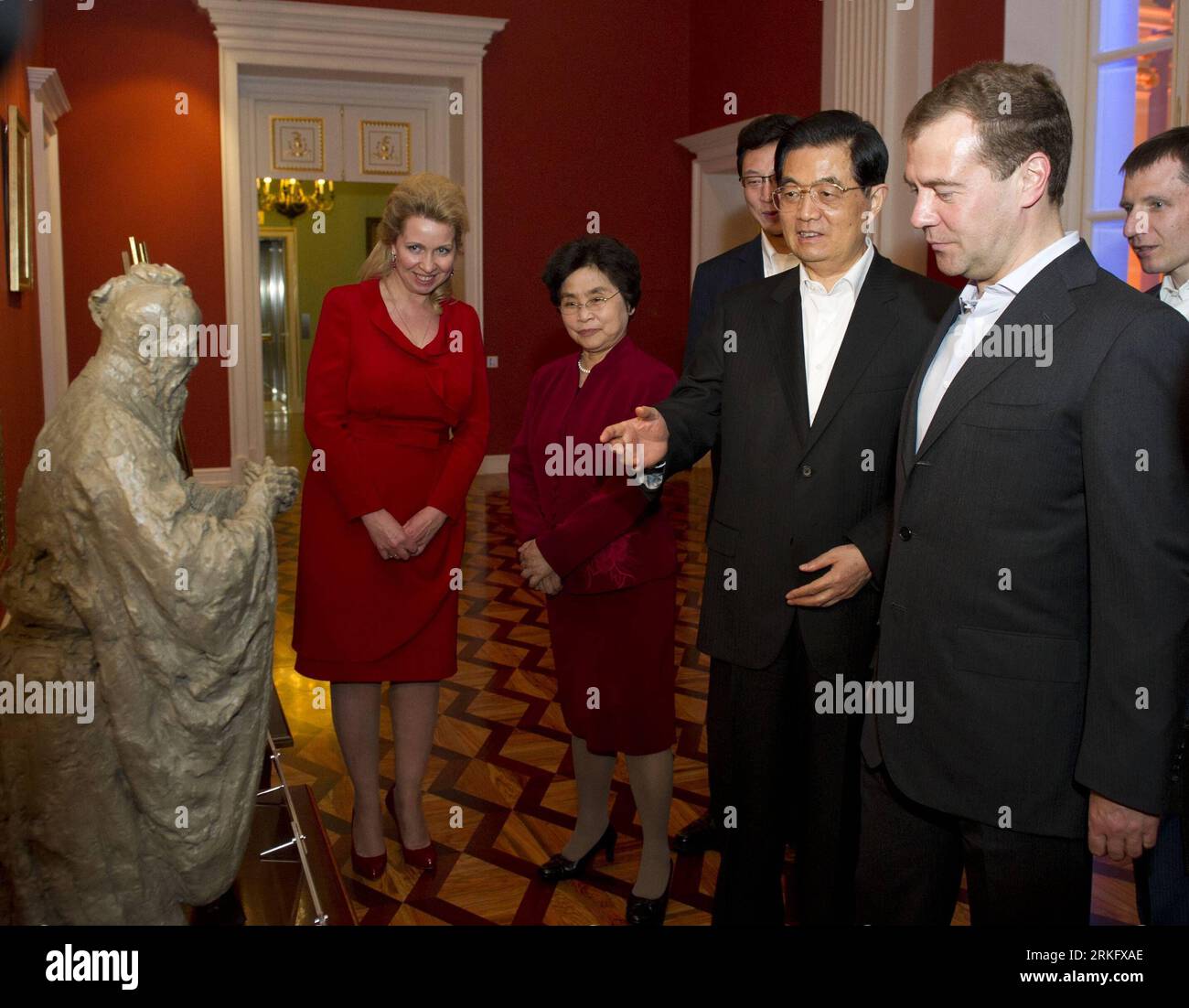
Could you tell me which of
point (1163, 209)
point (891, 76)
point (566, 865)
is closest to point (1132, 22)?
point (891, 76)

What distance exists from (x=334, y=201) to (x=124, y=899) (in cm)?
1667

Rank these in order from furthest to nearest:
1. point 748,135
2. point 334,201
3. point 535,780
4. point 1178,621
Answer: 1. point 334,201
2. point 535,780
3. point 748,135
4. point 1178,621

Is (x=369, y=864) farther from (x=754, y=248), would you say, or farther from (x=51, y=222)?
(x=51, y=222)

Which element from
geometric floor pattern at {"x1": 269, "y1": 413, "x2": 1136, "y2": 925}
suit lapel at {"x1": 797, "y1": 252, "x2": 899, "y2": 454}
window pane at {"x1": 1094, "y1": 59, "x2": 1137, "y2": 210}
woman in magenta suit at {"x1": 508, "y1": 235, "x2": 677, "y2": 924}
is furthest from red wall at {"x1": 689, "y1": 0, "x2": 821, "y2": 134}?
suit lapel at {"x1": 797, "y1": 252, "x2": 899, "y2": 454}

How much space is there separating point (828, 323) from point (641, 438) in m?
0.47

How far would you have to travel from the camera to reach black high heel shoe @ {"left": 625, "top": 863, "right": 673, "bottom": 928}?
105 inches

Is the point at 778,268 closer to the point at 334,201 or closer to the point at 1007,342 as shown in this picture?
the point at 1007,342

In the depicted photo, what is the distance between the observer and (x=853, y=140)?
2.17m

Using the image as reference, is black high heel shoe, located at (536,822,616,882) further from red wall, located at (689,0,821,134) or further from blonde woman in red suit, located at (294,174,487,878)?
red wall, located at (689,0,821,134)

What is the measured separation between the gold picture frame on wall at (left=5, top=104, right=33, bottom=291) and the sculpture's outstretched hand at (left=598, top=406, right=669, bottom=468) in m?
5.16

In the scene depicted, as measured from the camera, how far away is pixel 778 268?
329cm

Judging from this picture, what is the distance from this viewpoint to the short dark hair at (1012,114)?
1.62m

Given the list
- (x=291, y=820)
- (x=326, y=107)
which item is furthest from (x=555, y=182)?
(x=291, y=820)
